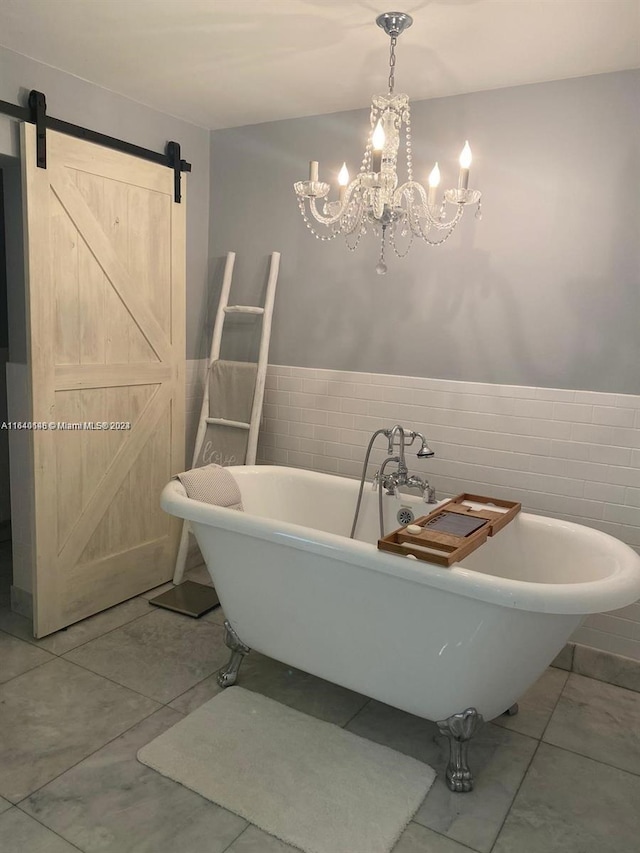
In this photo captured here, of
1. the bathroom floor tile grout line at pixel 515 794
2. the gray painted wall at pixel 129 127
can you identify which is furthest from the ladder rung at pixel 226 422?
the bathroom floor tile grout line at pixel 515 794

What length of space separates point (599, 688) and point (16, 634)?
8.48 feet

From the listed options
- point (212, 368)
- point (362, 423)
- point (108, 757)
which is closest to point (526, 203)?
→ point (362, 423)

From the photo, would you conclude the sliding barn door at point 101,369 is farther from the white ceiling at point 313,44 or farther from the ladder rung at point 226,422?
the white ceiling at point 313,44

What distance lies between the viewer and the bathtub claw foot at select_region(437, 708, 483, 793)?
206 cm

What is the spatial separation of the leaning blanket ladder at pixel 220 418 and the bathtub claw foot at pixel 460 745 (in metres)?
1.50

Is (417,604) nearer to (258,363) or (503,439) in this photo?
(503,439)

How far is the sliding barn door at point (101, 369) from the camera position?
274 cm

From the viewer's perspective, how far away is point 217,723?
2.34m

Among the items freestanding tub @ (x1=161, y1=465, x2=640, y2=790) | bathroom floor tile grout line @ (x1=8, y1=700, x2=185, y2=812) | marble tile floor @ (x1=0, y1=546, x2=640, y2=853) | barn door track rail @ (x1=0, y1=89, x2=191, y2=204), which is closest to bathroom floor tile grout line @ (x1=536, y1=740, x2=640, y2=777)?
marble tile floor @ (x1=0, y1=546, x2=640, y2=853)

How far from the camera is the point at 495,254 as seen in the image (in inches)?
112

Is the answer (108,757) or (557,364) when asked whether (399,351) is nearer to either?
(557,364)

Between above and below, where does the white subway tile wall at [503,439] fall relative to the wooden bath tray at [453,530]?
above

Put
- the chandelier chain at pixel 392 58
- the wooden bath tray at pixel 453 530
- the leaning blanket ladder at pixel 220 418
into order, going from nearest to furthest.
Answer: the wooden bath tray at pixel 453 530 < the chandelier chain at pixel 392 58 < the leaning blanket ladder at pixel 220 418

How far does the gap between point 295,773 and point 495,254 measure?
2.22 metres
